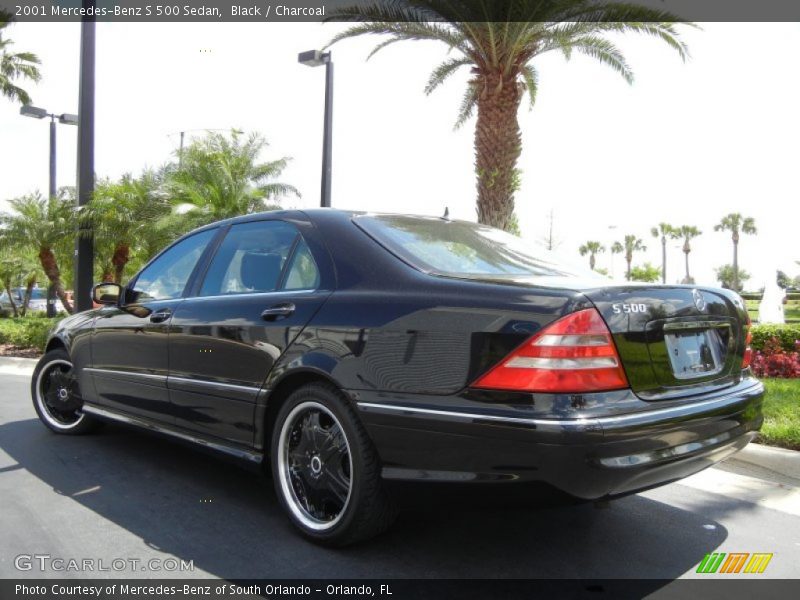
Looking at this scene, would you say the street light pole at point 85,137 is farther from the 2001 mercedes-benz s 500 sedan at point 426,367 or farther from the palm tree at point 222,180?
the 2001 mercedes-benz s 500 sedan at point 426,367

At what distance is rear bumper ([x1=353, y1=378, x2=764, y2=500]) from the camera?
2422 millimetres

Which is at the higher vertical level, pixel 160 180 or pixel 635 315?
pixel 160 180

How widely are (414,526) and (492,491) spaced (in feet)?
3.23

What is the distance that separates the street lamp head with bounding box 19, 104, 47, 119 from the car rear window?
51.4 feet

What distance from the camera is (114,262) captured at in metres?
17.1

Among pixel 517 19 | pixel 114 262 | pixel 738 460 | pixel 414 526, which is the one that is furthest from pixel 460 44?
pixel 114 262

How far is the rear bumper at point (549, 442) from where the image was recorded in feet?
7.95

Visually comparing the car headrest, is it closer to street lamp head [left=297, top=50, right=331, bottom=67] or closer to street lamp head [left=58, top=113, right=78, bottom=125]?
street lamp head [left=297, top=50, right=331, bottom=67]

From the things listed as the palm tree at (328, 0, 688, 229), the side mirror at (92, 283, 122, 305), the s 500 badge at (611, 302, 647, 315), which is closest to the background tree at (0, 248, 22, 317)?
the palm tree at (328, 0, 688, 229)

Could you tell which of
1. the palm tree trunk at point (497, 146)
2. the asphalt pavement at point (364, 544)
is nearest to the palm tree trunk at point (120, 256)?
the palm tree trunk at point (497, 146)

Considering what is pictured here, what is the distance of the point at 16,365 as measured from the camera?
36.5ft

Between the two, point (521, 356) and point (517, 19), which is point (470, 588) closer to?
point (521, 356)

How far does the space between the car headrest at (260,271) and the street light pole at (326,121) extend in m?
7.56

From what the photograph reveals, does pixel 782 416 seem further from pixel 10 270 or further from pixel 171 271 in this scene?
pixel 10 270
